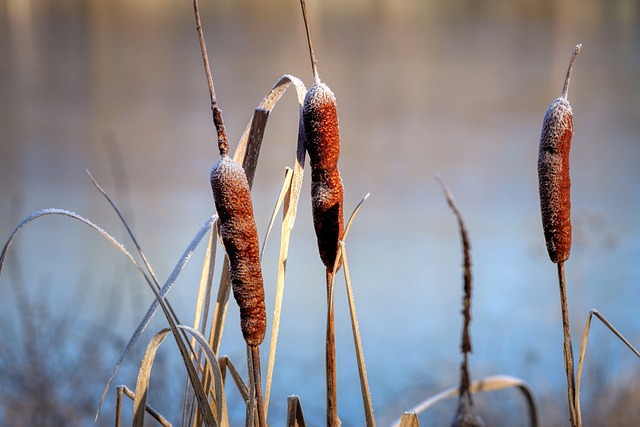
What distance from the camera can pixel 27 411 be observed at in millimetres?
1622

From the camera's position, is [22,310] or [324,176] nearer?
[324,176]

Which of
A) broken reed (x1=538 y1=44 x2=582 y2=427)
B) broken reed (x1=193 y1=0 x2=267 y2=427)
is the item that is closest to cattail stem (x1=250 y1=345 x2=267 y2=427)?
broken reed (x1=193 y1=0 x2=267 y2=427)

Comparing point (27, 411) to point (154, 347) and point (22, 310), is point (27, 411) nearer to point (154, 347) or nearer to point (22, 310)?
point (22, 310)

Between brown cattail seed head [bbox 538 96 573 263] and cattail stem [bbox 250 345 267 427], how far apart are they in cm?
21

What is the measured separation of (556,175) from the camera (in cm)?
48

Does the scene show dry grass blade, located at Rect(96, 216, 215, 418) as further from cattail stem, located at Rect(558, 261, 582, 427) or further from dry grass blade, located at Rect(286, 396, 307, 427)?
cattail stem, located at Rect(558, 261, 582, 427)

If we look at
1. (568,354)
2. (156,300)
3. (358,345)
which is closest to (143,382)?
(156,300)

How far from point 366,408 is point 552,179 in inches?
8.2

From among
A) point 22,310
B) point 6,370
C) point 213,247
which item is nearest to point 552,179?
point 213,247

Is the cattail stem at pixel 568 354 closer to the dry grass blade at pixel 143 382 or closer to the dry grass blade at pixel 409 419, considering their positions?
the dry grass blade at pixel 409 419

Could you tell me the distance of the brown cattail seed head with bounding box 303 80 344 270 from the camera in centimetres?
46

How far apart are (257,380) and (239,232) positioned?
0.33 ft

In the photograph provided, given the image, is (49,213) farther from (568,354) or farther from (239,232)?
(568,354)

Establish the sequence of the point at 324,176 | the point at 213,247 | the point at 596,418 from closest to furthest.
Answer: the point at 324,176, the point at 213,247, the point at 596,418
